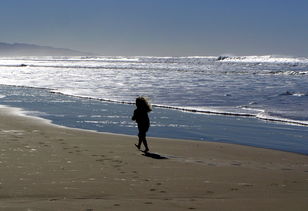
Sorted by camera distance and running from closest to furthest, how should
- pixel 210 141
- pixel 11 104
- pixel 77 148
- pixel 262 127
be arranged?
pixel 77 148
pixel 210 141
pixel 262 127
pixel 11 104

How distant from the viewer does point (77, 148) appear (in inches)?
450

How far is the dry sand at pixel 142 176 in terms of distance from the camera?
686cm

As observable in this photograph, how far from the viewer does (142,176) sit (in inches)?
338

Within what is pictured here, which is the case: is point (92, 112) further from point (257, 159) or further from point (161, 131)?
point (257, 159)

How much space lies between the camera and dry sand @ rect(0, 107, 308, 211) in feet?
22.5

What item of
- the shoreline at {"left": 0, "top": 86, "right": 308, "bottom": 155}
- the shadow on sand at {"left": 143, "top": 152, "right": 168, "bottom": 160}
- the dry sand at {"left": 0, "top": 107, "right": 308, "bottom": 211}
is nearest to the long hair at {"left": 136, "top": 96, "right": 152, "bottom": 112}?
the dry sand at {"left": 0, "top": 107, "right": 308, "bottom": 211}

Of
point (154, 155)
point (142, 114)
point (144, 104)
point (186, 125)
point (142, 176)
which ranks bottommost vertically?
point (142, 176)

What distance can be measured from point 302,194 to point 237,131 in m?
8.46

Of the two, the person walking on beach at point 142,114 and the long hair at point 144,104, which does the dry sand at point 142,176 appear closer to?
the person walking on beach at point 142,114

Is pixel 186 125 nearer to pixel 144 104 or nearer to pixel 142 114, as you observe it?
pixel 142 114

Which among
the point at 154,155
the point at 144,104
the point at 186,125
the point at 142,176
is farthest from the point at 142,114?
the point at 186,125

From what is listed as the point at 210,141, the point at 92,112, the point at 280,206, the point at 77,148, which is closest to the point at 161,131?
the point at 210,141

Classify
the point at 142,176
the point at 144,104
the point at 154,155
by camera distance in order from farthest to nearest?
the point at 144,104, the point at 154,155, the point at 142,176

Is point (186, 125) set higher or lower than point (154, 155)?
higher
